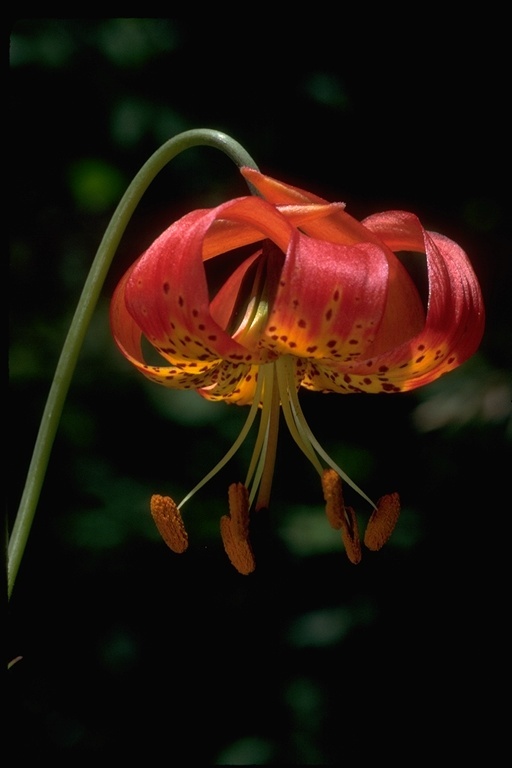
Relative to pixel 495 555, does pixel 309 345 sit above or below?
above

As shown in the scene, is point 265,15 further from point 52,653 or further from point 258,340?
point 52,653

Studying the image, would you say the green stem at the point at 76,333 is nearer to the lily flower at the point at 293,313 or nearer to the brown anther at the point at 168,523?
the lily flower at the point at 293,313

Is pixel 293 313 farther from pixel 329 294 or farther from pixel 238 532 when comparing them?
pixel 238 532

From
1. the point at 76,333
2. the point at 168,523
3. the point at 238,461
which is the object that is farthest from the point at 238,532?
the point at 238,461

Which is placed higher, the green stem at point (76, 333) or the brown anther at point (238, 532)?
the green stem at point (76, 333)

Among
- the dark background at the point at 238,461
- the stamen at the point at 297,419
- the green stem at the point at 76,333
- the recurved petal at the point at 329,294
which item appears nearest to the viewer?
the recurved petal at the point at 329,294

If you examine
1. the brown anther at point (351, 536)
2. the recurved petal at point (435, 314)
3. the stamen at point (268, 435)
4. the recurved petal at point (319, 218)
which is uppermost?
the recurved petal at point (319, 218)

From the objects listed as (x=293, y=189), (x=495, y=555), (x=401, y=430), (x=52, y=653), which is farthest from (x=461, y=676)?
(x=293, y=189)

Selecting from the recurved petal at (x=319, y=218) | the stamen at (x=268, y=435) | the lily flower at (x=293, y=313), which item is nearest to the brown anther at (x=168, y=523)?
the lily flower at (x=293, y=313)
